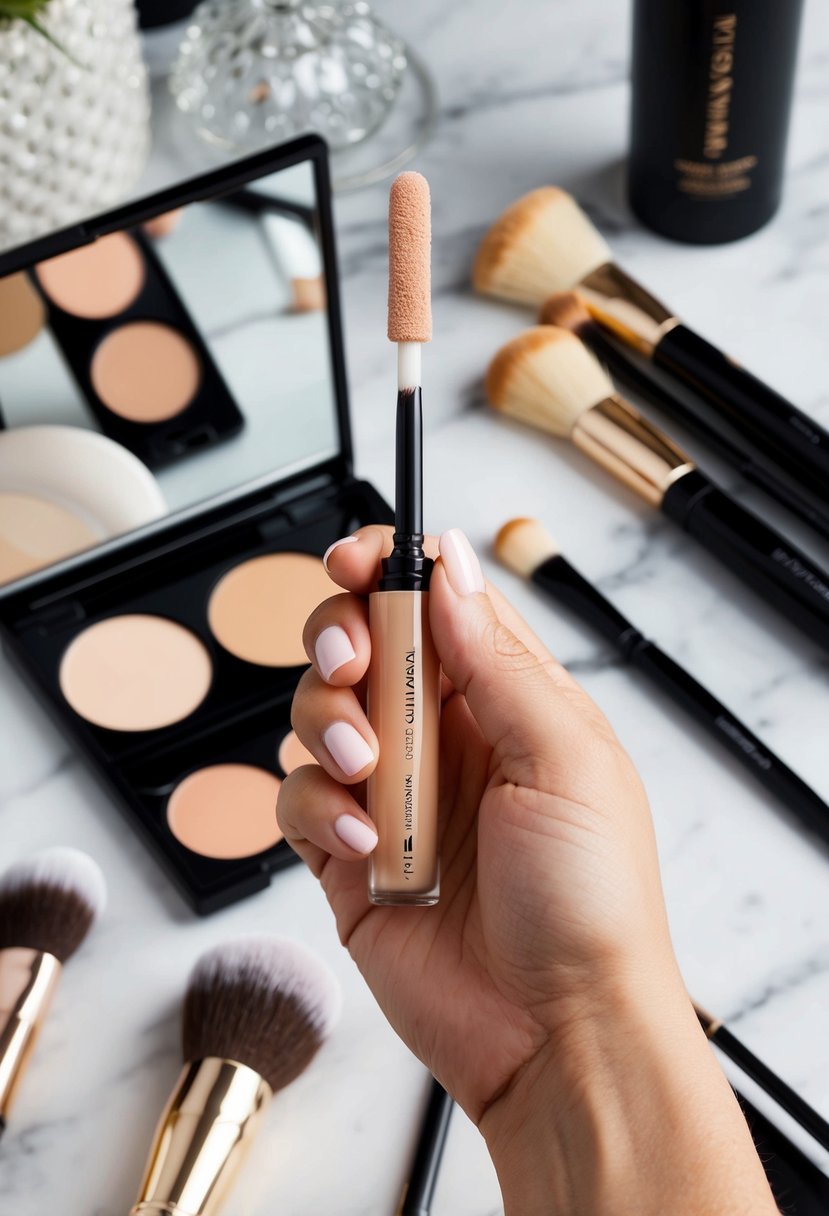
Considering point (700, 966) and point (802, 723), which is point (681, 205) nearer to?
point (802, 723)

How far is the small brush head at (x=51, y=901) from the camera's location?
76 centimetres

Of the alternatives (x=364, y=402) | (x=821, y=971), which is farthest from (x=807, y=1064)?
(x=364, y=402)

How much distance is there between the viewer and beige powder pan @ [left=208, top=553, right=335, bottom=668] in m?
0.89

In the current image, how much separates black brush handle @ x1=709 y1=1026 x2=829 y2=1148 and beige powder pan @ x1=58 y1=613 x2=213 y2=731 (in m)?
0.37

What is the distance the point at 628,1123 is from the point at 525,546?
15.6 inches

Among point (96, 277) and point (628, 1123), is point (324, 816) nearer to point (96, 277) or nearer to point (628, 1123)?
point (628, 1123)

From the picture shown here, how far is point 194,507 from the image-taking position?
3.04 feet

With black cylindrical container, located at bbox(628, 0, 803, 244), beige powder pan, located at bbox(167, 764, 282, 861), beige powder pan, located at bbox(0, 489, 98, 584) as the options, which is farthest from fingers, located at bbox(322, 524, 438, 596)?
black cylindrical container, located at bbox(628, 0, 803, 244)

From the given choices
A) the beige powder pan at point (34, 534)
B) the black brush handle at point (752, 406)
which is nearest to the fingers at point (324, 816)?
the beige powder pan at point (34, 534)

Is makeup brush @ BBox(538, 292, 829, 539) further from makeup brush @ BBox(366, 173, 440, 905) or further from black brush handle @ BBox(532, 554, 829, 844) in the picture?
makeup brush @ BBox(366, 173, 440, 905)

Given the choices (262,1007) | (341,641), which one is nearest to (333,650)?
(341,641)

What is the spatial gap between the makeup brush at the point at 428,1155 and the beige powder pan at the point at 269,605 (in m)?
0.28

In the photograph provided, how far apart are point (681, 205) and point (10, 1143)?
0.75 m

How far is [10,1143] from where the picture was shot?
0.73m
